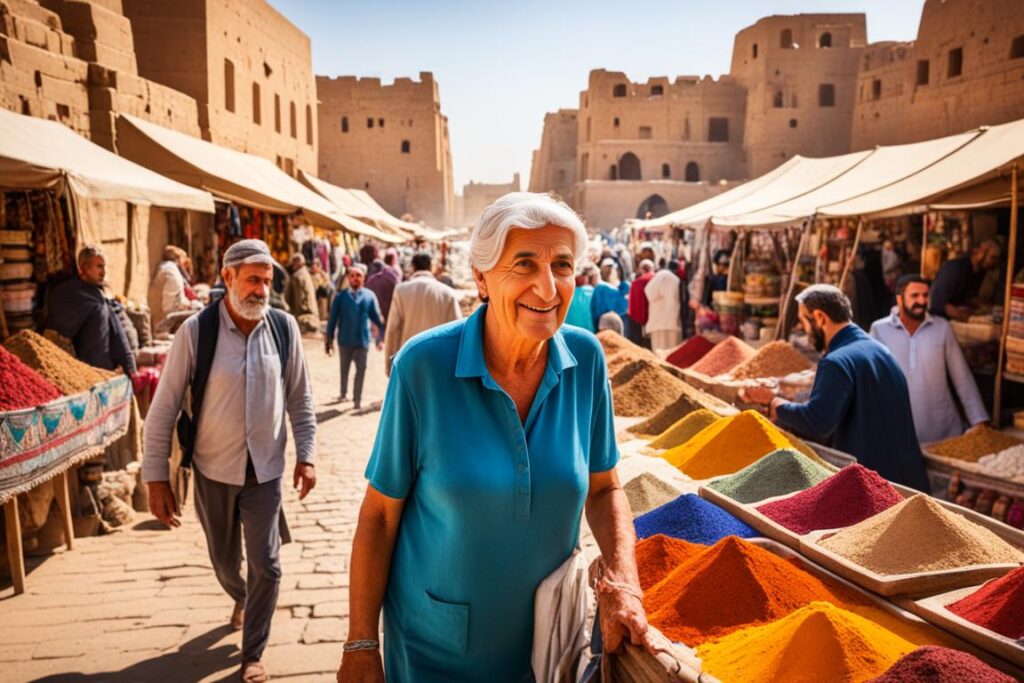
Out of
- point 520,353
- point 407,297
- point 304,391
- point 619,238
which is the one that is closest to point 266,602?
point 304,391

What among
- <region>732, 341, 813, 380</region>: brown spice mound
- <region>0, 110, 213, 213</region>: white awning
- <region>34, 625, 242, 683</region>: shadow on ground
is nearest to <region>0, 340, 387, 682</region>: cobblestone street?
<region>34, 625, 242, 683</region>: shadow on ground

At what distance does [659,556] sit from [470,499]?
1.04 m

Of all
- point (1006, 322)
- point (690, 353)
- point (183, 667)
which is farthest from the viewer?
point (690, 353)

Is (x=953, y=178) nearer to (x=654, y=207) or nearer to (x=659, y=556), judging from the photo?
(x=659, y=556)

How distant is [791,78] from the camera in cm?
3384

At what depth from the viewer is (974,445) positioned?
13.8 feet

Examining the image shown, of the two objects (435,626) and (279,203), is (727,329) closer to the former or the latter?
(279,203)

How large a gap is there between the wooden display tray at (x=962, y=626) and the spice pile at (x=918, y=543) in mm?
114

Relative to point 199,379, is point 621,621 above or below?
below

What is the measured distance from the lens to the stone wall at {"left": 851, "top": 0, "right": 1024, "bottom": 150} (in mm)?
16109

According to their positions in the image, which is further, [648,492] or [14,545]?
[14,545]

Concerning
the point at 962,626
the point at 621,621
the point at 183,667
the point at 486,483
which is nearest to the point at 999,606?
the point at 962,626

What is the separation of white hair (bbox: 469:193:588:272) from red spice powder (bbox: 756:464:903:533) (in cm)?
147

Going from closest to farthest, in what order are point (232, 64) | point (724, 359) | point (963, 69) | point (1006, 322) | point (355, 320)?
point (1006, 322)
point (724, 359)
point (355, 320)
point (232, 64)
point (963, 69)
